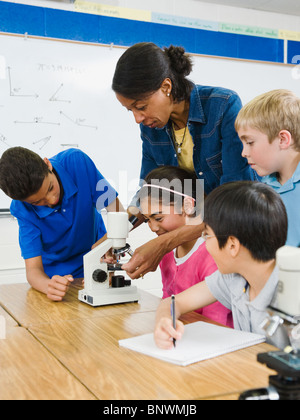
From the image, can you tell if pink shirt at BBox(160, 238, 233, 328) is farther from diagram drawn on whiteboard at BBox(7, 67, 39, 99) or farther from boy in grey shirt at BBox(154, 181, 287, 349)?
diagram drawn on whiteboard at BBox(7, 67, 39, 99)

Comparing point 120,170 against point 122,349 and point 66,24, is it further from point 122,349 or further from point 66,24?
point 122,349

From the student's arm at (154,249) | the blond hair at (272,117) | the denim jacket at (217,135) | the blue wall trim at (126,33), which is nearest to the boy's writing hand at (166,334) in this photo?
the student's arm at (154,249)

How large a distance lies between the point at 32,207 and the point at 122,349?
1.02 metres

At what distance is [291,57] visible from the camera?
4062mm

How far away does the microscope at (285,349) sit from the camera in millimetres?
672

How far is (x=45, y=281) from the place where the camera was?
6.07 ft

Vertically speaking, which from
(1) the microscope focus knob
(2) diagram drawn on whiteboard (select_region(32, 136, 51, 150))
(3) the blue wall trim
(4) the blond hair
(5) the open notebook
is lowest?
(5) the open notebook

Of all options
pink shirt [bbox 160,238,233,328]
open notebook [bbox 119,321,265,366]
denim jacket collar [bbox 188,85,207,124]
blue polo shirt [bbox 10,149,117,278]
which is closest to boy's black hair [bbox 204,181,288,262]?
open notebook [bbox 119,321,265,366]

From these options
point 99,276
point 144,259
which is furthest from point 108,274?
point 144,259

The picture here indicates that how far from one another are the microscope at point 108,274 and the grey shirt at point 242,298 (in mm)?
368

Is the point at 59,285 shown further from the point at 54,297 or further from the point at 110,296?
the point at 110,296

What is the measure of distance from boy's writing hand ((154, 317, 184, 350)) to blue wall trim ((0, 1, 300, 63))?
2612 mm

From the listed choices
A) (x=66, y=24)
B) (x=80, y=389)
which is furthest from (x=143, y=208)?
(x=66, y=24)

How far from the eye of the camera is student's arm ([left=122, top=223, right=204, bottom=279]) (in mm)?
1629
